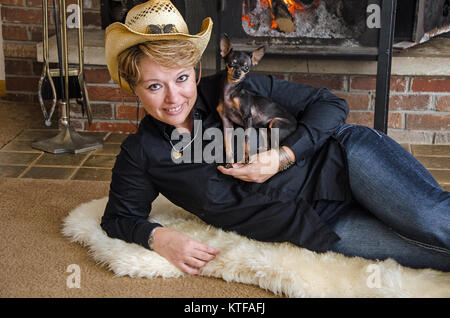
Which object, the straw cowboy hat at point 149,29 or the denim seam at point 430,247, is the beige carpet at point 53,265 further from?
the straw cowboy hat at point 149,29

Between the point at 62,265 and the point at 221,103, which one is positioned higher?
the point at 221,103

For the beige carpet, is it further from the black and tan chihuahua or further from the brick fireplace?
the brick fireplace

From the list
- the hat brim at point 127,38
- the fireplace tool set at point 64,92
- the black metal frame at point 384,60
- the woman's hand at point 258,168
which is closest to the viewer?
the hat brim at point 127,38

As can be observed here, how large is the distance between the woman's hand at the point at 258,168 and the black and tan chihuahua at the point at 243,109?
0.05 m

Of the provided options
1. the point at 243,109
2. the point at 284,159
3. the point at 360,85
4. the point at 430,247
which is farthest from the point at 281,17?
the point at 430,247

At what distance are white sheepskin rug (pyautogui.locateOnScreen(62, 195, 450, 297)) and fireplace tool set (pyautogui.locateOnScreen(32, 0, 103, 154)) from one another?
46.9 inches

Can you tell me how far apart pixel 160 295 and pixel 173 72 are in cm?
64

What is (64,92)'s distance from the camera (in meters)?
2.93

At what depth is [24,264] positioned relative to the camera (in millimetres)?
1768

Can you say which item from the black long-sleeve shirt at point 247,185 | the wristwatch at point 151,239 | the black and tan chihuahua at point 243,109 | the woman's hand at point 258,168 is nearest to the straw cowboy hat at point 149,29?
the black and tan chihuahua at point 243,109

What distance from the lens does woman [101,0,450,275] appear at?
1536 mm

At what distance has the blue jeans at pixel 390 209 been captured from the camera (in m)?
1.51
